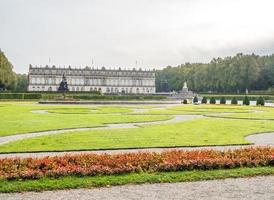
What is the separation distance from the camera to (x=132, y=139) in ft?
48.8

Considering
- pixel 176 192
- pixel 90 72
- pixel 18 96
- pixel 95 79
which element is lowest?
pixel 176 192

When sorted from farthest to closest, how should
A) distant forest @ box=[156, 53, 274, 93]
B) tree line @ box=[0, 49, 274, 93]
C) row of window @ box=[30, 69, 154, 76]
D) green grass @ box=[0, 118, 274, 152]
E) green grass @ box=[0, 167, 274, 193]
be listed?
1. row of window @ box=[30, 69, 154, 76]
2. distant forest @ box=[156, 53, 274, 93]
3. tree line @ box=[0, 49, 274, 93]
4. green grass @ box=[0, 118, 274, 152]
5. green grass @ box=[0, 167, 274, 193]

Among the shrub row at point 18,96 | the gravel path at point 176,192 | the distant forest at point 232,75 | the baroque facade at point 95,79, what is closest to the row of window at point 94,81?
the baroque facade at point 95,79

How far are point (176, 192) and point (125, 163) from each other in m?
1.91

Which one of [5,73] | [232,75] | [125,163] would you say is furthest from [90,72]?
[125,163]

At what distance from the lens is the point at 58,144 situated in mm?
13641

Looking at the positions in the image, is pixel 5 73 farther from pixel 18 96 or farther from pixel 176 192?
pixel 176 192

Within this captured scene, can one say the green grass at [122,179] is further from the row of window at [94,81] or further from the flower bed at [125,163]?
the row of window at [94,81]

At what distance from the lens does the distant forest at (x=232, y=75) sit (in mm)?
95312

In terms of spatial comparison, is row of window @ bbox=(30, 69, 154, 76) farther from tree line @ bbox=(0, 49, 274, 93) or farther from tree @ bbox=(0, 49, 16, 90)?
tree @ bbox=(0, 49, 16, 90)

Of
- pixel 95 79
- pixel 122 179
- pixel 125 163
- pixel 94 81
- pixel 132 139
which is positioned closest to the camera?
pixel 122 179

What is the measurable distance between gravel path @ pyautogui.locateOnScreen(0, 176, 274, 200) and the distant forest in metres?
90.4

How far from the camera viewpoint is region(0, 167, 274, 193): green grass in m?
7.68

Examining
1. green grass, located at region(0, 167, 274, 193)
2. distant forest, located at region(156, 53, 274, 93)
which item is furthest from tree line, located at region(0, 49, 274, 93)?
green grass, located at region(0, 167, 274, 193)
